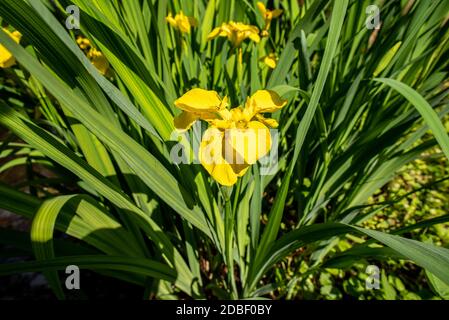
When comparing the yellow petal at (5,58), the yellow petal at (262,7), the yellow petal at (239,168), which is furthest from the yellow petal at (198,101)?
the yellow petal at (262,7)

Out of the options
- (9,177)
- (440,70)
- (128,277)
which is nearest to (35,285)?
(128,277)

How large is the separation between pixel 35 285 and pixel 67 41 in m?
1.03

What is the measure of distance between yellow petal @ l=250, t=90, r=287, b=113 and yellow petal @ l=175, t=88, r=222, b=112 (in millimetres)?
67

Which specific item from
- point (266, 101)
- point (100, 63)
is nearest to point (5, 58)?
point (100, 63)

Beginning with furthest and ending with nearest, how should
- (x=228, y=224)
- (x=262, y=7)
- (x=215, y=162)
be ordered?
(x=262, y=7) → (x=228, y=224) → (x=215, y=162)

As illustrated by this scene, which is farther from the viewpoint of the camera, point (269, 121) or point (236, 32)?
point (236, 32)

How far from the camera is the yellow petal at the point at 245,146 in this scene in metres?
0.43

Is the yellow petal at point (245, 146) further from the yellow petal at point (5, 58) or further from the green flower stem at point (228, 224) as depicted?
the yellow petal at point (5, 58)

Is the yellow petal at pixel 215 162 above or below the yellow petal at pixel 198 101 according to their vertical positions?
below

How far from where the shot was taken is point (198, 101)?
1.52ft

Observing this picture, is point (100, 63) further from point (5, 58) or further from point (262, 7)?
point (262, 7)

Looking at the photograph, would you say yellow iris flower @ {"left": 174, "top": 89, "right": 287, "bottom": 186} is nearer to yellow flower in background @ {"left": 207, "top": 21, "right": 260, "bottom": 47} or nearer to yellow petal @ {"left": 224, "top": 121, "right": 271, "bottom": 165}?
yellow petal @ {"left": 224, "top": 121, "right": 271, "bottom": 165}

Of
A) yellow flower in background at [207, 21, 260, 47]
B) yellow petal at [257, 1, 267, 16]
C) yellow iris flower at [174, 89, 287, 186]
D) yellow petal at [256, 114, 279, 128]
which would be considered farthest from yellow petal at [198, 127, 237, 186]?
yellow petal at [257, 1, 267, 16]

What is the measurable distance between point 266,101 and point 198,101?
4.5 inches
